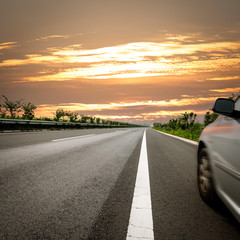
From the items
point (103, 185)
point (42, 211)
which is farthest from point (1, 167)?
point (42, 211)

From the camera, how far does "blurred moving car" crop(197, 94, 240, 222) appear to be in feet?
7.91

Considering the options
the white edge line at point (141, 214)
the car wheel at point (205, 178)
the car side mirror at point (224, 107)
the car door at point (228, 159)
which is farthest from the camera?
the car wheel at point (205, 178)

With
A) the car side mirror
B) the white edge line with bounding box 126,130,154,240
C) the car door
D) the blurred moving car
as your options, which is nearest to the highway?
the white edge line with bounding box 126,130,154,240

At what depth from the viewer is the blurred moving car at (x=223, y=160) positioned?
2.41 meters

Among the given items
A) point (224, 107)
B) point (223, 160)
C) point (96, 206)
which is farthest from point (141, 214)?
point (224, 107)

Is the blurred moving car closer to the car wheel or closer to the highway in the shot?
the car wheel

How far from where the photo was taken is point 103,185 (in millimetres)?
4355

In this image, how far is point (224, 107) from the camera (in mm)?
2773

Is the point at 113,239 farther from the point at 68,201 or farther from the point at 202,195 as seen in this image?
the point at 202,195

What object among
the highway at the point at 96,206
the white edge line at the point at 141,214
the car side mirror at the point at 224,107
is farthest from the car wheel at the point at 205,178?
the car side mirror at the point at 224,107

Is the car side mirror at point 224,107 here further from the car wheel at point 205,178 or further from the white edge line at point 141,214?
the white edge line at point 141,214

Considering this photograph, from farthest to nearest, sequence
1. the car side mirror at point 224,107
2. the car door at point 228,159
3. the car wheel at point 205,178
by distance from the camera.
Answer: the car wheel at point 205,178
the car side mirror at point 224,107
the car door at point 228,159

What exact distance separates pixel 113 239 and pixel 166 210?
1.03 meters

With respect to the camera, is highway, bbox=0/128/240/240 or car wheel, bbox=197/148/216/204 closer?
highway, bbox=0/128/240/240
